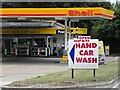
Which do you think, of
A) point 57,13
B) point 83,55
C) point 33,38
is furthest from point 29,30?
point 83,55

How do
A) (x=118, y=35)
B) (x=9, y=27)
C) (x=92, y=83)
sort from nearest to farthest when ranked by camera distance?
(x=92, y=83)
(x=9, y=27)
(x=118, y=35)

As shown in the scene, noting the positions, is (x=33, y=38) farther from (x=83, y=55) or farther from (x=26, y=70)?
(x=83, y=55)

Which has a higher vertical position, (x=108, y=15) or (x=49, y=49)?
(x=108, y=15)

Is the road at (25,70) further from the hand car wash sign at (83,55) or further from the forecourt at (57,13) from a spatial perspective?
the forecourt at (57,13)

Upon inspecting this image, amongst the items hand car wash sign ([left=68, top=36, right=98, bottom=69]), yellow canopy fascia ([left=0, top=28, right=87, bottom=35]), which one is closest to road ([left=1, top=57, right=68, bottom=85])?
hand car wash sign ([left=68, top=36, right=98, bottom=69])

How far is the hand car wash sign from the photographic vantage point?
17000 millimetres

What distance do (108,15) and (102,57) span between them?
24.3 ft

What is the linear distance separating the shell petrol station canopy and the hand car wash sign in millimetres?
15649

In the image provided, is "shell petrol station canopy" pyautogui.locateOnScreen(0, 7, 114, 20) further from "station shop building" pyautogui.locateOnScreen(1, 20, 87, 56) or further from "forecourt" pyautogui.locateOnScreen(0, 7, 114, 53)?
"station shop building" pyautogui.locateOnScreen(1, 20, 87, 56)

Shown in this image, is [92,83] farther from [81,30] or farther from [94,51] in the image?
[81,30]

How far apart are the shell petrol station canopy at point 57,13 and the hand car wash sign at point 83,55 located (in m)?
15.6

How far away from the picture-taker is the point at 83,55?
→ 672 inches

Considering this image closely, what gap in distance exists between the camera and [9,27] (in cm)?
4684

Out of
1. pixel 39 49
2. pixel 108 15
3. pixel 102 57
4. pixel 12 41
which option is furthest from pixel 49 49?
pixel 102 57
